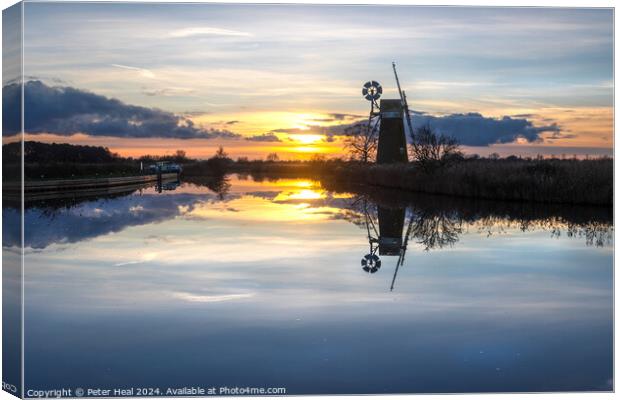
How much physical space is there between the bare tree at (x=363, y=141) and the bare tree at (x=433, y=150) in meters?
14.7

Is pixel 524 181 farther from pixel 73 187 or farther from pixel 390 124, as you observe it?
pixel 390 124

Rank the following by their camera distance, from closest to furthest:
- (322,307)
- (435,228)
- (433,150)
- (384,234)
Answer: (322,307), (384,234), (435,228), (433,150)

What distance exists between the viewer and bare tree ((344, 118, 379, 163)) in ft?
142

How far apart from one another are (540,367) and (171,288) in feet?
13.6

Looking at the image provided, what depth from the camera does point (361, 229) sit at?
51.4 ft

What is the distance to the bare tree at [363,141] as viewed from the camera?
4338 cm

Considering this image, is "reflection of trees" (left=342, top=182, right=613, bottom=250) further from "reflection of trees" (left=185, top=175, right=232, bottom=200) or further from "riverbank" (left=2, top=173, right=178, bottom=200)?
"riverbank" (left=2, top=173, right=178, bottom=200)

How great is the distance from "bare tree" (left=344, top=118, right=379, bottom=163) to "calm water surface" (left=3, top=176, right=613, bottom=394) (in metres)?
27.6

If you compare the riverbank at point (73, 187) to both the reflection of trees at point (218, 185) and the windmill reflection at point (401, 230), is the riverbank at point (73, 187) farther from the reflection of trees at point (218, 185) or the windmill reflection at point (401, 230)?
the windmill reflection at point (401, 230)

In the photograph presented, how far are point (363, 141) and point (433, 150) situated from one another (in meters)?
16.9

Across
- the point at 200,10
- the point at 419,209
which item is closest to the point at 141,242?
the point at 200,10

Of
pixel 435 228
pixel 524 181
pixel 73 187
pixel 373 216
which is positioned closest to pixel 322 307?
pixel 435 228

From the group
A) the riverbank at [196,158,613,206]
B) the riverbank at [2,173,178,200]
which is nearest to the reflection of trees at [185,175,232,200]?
the riverbank at [2,173,178,200]

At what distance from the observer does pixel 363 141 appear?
1753 inches
